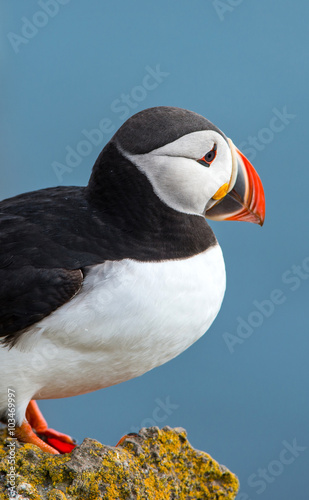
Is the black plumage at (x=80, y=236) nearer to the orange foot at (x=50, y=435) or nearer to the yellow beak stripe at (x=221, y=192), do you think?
the yellow beak stripe at (x=221, y=192)

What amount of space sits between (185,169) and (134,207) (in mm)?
180

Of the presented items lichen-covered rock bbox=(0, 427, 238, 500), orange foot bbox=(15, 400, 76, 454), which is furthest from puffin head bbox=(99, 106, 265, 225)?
orange foot bbox=(15, 400, 76, 454)

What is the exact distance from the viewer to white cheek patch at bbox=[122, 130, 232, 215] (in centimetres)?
208

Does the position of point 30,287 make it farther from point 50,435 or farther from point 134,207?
point 50,435

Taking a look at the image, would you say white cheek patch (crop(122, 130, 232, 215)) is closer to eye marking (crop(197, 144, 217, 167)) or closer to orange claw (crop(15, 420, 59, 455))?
eye marking (crop(197, 144, 217, 167))

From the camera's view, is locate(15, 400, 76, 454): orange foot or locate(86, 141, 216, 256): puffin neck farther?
locate(15, 400, 76, 454): orange foot

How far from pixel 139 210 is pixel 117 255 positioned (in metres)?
0.15

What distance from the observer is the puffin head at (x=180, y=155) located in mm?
2080

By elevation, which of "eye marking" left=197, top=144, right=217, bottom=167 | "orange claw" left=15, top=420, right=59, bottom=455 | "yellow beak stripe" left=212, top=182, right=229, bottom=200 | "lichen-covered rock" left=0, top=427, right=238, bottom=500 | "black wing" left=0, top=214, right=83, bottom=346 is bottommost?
"lichen-covered rock" left=0, top=427, right=238, bottom=500

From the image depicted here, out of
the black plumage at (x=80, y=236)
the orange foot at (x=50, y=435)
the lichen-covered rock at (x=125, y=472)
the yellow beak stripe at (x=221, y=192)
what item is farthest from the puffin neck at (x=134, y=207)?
the orange foot at (x=50, y=435)

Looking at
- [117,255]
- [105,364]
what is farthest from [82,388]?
[117,255]

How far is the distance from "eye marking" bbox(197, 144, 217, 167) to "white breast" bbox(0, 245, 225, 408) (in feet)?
0.89

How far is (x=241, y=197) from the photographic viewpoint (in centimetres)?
228

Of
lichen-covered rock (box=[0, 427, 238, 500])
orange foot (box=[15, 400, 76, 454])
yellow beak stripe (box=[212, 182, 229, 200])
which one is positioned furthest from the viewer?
orange foot (box=[15, 400, 76, 454])
